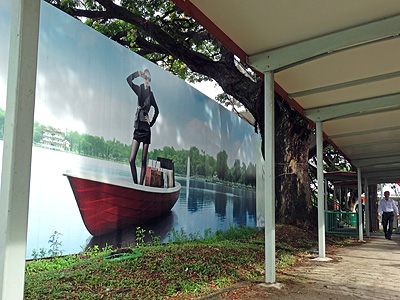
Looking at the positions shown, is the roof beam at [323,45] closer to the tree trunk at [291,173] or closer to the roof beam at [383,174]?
the tree trunk at [291,173]

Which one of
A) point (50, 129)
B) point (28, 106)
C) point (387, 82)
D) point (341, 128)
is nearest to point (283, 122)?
point (341, 128)

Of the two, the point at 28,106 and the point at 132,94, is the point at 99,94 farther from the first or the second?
the point at 28,106

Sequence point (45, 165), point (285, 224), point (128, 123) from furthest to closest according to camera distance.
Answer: point (285, 224) → point (128, 123) → point (45, 165)

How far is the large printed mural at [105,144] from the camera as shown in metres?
5.80

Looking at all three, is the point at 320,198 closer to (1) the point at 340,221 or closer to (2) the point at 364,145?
(2) the point at 364,145

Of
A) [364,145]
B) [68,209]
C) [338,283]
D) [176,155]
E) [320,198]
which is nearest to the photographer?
[338,283]

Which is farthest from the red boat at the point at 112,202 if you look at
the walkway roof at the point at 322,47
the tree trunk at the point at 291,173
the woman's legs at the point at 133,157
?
the tree trunk at the point at 291,173

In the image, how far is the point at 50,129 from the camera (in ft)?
19.2

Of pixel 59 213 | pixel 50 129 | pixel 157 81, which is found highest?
pixel 157 81

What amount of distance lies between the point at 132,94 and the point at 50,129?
2.07 meters

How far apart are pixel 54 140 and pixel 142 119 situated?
222 centimetres

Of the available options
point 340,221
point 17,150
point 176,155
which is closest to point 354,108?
point 176,155

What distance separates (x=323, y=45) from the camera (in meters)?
4.70

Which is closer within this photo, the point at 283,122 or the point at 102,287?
the point at 102,287
